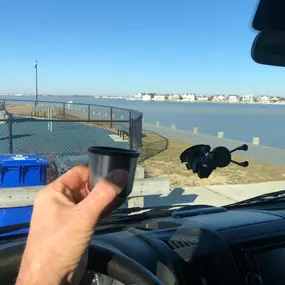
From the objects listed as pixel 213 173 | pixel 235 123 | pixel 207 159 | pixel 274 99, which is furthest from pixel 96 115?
pixel 207 159

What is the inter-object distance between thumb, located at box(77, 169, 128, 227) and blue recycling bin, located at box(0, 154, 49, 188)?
4.62 meters

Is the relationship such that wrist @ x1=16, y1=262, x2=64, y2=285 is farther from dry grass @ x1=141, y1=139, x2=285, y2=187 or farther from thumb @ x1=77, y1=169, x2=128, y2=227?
dry grass @ x1=141, y1=139, x2=285, y2=187

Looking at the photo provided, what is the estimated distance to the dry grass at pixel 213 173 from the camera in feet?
31.7

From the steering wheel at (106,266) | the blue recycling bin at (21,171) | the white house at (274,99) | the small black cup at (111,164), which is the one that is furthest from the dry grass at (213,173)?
the small black cup at (111,164)

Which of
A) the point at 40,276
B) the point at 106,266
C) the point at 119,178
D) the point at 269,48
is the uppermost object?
the point at 269,48

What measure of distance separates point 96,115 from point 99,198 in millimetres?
34356

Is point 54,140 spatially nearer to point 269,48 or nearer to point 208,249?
point 208,249

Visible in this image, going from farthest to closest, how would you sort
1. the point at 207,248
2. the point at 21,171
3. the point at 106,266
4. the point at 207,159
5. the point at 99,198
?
the point at 21,171 < the point at 207,159 < the point at 207,248 < the point at 106,266 < the point at 99,198

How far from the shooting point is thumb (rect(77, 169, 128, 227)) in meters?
0.86

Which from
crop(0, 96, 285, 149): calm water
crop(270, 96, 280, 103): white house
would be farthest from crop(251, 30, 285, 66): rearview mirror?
crop(0, 96, 285, 149): calm water

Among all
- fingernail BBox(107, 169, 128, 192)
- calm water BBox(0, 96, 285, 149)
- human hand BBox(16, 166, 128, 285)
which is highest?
fingernail BBox(107, 169, 128, 192)

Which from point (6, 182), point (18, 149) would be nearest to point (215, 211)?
point (6, 182)

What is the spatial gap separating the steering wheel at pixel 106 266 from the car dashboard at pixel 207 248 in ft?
1.36

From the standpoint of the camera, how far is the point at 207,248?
6.48 ft
